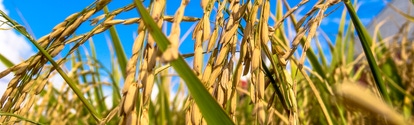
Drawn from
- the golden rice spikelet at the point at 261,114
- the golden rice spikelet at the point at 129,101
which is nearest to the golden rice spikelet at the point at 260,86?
the golden rice spikelet at the point at 261,114

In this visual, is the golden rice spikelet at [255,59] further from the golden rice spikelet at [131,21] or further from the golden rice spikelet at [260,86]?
the golden rice spikelet at [131,21]

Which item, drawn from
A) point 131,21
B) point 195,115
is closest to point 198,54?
point 195,115

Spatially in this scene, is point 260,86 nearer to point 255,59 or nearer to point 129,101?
point 255,59

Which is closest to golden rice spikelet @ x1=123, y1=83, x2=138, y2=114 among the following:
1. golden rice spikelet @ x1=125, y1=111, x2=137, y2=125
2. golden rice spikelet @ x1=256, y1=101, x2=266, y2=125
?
golden rice spikelet @ x1=125, y1=111, x2=137, y2=125

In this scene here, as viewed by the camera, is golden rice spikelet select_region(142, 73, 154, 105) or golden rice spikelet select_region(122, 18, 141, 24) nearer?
golden rice spikelet select_region(142, 73, 154, 105)

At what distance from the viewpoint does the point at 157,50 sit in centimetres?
40

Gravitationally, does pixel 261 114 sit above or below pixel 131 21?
below

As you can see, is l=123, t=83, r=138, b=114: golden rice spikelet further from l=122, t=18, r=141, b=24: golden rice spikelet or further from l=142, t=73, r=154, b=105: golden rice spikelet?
l=122, t=18, r=141, b=24: golden rice spikelet

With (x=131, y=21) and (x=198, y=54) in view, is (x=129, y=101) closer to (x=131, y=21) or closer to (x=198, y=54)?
(x=198, y=54)

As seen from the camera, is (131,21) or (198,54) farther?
(131,21)

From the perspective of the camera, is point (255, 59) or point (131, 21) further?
point (131, 21)

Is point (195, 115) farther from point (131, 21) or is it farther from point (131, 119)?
point (131, 21)

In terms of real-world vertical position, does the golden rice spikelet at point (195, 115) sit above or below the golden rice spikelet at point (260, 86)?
above

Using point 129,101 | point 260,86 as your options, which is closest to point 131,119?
point 129,101
